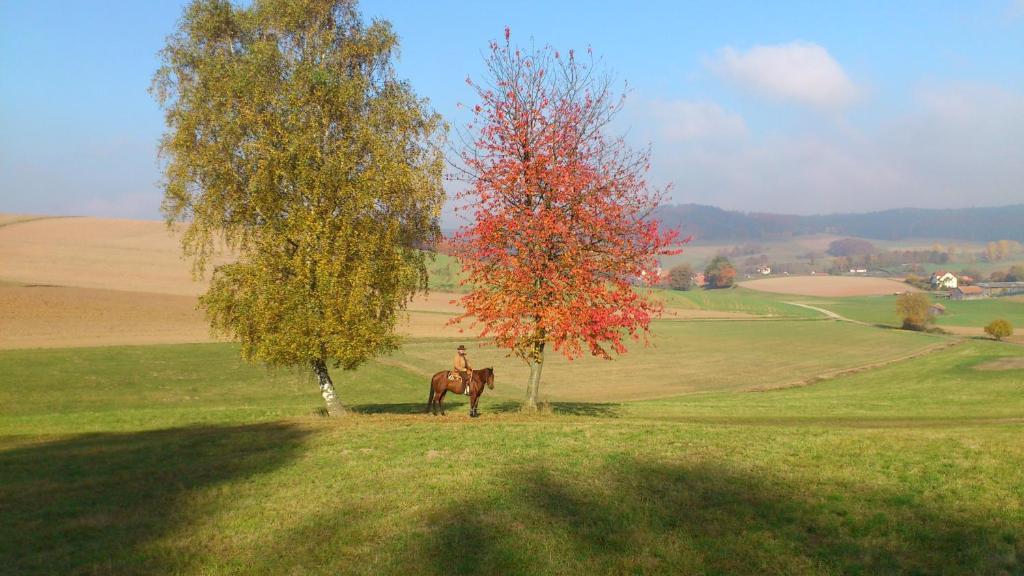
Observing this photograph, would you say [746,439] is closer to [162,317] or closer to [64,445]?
[64,445]

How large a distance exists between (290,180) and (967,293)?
684 ft

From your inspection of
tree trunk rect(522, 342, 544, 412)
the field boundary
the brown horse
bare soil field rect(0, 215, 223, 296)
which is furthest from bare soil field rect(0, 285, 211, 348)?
the field boundary

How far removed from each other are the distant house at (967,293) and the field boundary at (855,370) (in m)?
111

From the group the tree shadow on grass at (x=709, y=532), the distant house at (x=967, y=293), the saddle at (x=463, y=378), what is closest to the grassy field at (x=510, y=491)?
the tree shadow on grass at (x=709, y=532)

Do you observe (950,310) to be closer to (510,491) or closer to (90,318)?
(90,318)

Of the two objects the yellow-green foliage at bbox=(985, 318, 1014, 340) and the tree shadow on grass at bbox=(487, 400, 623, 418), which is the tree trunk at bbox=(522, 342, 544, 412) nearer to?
the tree shadow on grass at bbox=(487, 400, 623, 418)

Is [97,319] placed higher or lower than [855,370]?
higher

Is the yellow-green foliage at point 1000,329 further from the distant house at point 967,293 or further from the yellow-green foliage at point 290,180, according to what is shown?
the yellow-green foliage at point 290,180

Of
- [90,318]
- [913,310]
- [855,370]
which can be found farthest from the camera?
[913,310]

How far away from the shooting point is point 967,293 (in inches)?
7544

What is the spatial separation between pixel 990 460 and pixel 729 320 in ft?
364

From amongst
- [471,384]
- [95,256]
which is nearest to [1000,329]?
[471,384]

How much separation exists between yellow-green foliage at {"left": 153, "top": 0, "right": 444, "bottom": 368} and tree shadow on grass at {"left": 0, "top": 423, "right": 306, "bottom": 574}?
451 centimetres

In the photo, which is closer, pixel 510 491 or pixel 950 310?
pixel 510 491
